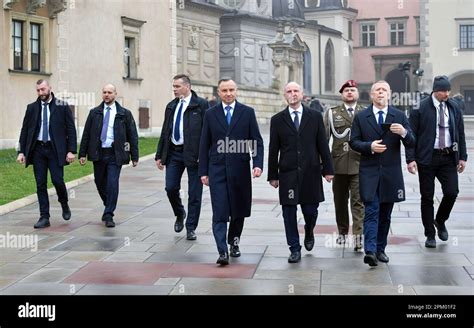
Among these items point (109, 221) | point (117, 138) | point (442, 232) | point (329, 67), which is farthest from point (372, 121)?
point (329, 67)

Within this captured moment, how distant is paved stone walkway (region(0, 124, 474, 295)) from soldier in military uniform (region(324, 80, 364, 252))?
46 cm

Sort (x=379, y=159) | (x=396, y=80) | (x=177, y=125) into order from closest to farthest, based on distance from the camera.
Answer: (x=379, y=159) < (x=177, y=125) < (x=396, y=80)

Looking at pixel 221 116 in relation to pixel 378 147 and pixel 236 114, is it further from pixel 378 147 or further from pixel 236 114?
pixel 378 147

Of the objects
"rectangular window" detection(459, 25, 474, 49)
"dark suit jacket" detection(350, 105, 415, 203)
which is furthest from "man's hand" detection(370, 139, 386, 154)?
"rectangular window" detection(459, 25, 474, 49)

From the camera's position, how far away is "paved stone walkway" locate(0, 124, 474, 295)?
28.6 feet

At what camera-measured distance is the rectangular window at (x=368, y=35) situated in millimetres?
82812

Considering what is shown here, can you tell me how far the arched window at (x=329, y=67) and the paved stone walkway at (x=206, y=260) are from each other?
2492 inches

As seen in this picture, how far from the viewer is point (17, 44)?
26875 mm

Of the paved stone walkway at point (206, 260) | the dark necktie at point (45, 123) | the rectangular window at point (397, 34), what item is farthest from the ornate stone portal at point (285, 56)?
the dark necktie at point (45, 123)

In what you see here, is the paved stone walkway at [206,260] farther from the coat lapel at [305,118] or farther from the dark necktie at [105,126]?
the coat lapel at [305,118]

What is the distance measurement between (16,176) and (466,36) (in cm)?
5231

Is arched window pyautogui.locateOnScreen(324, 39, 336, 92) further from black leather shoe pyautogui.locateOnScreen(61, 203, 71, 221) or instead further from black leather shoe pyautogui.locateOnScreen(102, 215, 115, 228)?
black leather shoe pyautogui.locateOnScreen(102, 215, 115, 228)
